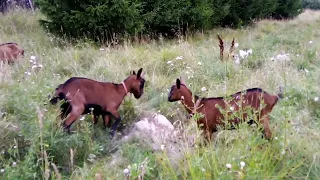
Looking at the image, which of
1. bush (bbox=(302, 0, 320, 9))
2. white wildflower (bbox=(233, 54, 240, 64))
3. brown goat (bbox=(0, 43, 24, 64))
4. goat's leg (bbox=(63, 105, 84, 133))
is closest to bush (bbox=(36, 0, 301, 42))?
brown goat (bbox=(0, 43, 24, 64))

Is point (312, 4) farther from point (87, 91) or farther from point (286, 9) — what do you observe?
point (87, 91)

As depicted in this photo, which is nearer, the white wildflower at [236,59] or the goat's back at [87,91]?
the goat's back at [87,91]

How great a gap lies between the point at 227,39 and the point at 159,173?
6.59 meters

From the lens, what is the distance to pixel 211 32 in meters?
10.2

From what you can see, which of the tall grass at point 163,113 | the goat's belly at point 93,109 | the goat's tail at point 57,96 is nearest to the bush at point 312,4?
the tall grass at point 163,113

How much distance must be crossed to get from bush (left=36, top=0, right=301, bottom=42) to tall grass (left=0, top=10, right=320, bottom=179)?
77 cm

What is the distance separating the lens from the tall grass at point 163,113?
2.62 metres

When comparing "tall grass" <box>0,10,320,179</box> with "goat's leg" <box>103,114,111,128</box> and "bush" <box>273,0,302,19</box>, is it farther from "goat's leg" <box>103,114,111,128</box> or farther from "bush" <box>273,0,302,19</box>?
"bush" <box>273,0,302,19</box>

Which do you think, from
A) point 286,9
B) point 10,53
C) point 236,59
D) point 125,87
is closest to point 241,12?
point 286,9

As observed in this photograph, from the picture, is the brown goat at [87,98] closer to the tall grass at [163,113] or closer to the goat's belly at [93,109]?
the goat's belly at [93,109]

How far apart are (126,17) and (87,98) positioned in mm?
4474

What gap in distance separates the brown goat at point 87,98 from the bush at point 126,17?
4.08 metres

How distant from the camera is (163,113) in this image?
4.12m

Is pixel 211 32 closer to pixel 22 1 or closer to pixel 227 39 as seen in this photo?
pixel 227 39
